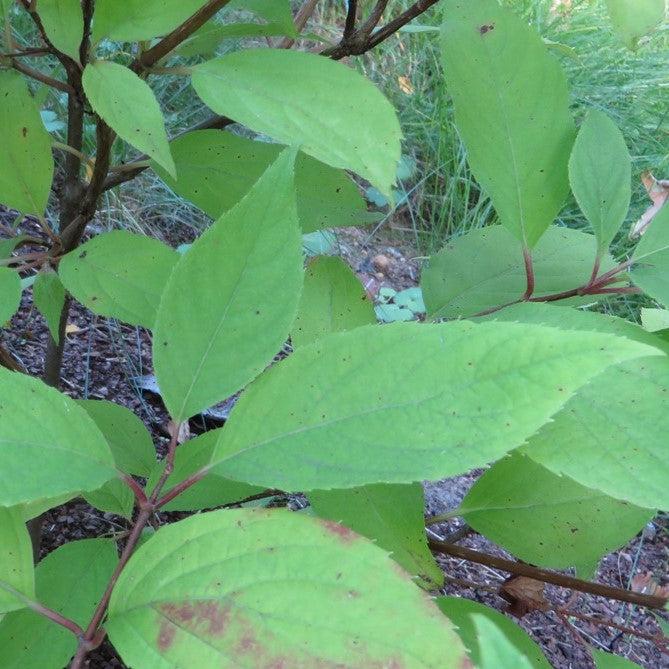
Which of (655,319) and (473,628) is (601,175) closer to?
(655,319)

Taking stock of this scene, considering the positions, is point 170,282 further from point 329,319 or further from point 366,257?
point 366,257

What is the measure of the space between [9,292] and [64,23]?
0.18m

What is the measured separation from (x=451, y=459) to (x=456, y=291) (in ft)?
0.95

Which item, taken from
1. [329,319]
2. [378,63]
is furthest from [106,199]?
[329,319]

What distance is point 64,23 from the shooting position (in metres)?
0.46

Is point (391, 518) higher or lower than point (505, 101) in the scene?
lower

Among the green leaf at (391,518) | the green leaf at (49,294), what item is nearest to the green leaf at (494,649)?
the green leaf at (391,518)

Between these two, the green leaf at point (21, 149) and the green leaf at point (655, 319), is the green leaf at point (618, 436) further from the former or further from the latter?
the green leaf at point (21, 149)

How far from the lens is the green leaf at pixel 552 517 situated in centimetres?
54

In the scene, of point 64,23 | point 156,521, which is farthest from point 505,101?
point 156,521

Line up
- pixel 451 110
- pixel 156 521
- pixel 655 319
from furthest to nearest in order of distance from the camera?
pixel 451 110 → pixel 156 521 → pixel 655 319

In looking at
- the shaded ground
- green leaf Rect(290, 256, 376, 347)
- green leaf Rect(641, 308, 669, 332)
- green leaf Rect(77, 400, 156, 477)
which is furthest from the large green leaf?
the shaded ground

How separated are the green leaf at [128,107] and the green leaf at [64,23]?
22 mm

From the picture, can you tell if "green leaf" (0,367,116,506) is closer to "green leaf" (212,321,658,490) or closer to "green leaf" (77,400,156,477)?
"green leaf" (212,321,658,490)
